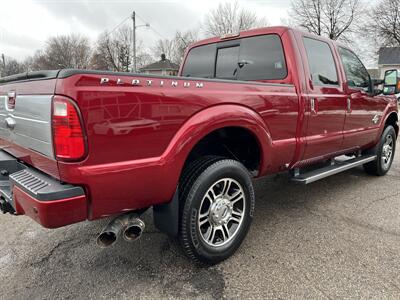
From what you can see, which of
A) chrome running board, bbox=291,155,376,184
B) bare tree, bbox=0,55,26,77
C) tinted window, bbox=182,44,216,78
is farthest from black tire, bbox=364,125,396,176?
bare tree, bbox=0,55,26,77

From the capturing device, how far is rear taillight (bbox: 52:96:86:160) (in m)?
1.81

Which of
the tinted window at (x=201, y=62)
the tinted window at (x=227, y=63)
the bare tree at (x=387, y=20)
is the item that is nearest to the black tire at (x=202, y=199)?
the tinted window at (x=227, y=63)

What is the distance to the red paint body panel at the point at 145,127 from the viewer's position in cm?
187

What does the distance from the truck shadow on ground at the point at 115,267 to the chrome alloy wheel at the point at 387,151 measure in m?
2.45

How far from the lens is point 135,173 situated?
205cm

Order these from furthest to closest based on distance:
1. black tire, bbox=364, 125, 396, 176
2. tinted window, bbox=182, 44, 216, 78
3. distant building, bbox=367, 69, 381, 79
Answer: distant building, bbox=367, 69, 381, 79, black tire, bbox=364, 125, 396, 176, tinted window, bbox=182, 44, 216, 78

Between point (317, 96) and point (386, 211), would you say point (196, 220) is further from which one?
point (386, 211)

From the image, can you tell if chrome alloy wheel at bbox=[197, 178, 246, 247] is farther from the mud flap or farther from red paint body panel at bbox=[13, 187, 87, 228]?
red paint body panel at bbox=[13, 187, 87, 228]

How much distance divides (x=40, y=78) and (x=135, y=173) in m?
0.83

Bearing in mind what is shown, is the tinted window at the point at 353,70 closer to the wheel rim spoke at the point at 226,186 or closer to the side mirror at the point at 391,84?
the side mirror at the point at 391,84

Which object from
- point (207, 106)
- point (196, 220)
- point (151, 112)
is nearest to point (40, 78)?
point (151, 112)

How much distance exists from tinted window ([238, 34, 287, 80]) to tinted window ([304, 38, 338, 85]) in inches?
14.9

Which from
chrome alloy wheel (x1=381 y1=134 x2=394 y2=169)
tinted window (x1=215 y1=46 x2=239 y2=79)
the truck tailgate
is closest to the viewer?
the truck tailgate

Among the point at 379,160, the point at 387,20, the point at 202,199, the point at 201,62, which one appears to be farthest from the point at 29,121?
the point at 387,20
